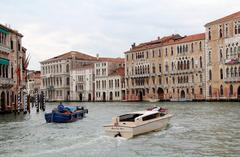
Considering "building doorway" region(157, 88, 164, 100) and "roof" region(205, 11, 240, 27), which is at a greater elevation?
"roof" region(205, 11, 240, 27)

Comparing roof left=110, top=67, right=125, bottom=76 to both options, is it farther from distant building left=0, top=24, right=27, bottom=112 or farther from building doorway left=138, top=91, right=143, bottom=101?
distant building left=0, top=24, right=27, bottom=112

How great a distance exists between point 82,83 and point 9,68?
144ft

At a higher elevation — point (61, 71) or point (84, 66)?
point (84, 66)

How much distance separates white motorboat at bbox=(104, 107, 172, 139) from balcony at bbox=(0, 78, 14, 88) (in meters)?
13.7

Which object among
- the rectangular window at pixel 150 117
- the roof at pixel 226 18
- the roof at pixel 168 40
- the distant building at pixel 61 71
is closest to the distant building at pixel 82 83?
the distant building at pixel 61 71

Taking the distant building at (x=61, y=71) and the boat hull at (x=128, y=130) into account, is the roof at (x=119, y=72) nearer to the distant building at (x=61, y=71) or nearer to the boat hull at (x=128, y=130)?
the distant building at (x=61, y=71)

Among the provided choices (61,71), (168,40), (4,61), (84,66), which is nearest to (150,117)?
(4,61)

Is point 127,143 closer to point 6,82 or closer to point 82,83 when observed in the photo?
point 6,82

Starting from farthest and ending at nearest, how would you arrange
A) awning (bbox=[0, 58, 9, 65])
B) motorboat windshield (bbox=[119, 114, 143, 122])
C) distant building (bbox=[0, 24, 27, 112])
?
distant building (bbox=[0, 24, 27, 112]) → awning (bbox=[0, 58, 9, 65]) → motorboat windshield (bbox=[119, 114, 143, 122])

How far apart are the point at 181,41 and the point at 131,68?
35.5 ft

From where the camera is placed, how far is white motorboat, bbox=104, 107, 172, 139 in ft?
53.1

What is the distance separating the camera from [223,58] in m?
53.3

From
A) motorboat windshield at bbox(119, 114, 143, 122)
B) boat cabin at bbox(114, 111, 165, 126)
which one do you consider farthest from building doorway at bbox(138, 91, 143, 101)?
motorboat windshield at bbox(119, 114, 143, 122)

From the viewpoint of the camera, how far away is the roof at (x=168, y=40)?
192ft
